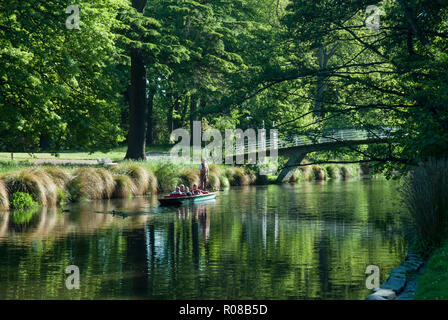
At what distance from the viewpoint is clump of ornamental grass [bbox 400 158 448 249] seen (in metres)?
11.6

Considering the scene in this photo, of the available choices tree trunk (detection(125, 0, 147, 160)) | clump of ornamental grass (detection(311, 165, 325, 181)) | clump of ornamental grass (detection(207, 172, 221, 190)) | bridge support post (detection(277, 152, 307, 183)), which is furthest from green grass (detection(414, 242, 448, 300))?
clump of ornamental grass (detection(311, 165, 325, 181))

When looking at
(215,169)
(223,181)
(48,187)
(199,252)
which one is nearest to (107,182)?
(48,187)

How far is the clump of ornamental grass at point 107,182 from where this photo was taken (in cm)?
2797

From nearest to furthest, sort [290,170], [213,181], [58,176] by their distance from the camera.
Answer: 1. [58,176]
2. [213,181]
3. [290,170]

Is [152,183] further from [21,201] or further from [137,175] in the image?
A: [21,201]

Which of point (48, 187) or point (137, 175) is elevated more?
point (137, 175)

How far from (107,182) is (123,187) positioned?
0.96 meters

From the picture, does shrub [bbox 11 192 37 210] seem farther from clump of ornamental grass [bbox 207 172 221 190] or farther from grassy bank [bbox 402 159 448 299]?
grassy bank [bbox 402 159 448 299]

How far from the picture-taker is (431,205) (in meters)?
11.7

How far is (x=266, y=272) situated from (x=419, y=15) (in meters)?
11.1

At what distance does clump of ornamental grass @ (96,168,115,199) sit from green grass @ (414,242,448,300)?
1954 centimetres

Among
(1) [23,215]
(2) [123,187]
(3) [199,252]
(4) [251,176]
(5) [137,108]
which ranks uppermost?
(5) [137,108]

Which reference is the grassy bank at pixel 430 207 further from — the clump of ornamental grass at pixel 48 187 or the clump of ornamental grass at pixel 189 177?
the clump of ornamental grass at pixel 189 177

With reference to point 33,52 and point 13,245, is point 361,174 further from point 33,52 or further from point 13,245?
point 13,245
